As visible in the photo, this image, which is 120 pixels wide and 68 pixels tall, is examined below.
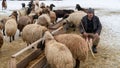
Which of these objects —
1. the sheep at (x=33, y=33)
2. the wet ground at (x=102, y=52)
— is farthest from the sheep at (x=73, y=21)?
the sheep at (x=33, y=33)

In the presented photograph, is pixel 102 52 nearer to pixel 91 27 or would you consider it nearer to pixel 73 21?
pixel 91 27

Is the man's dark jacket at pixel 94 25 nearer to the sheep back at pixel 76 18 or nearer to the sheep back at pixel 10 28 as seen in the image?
the sheep back at pixel 10 28

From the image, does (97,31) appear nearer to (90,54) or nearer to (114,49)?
(90,54)

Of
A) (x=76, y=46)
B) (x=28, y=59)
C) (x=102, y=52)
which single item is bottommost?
(x=102, y=52)

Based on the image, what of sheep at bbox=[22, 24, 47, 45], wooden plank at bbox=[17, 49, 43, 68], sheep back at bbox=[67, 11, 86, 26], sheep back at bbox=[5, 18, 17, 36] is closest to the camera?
wooden plank at bbox=[17, 49, 43, 68]

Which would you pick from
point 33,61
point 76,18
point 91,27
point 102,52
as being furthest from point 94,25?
point 76,18

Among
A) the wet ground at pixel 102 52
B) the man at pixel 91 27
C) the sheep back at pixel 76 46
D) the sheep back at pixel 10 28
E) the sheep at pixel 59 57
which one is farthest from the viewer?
the sheep back at pixel 10 28

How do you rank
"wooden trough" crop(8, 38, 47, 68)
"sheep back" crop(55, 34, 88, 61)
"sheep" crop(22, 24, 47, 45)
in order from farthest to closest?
"sheep" crop(22, 24, 47, 45)
"sheep back" crop(55, 34, 88, 61)
"wooden trough" crop(8, 38, 47, 68)

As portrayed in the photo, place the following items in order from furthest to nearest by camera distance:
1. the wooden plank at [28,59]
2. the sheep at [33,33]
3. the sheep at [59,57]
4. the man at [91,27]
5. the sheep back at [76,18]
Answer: the sheep back at [76,18] < the sheep at [33,33] < the man at [91,27] < the wooden plank at [28,59] < the sheep at [59,57]

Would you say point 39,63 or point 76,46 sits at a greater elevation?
point 76,46

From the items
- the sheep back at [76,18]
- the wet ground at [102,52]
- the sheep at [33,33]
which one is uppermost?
the sheep at [33,33]

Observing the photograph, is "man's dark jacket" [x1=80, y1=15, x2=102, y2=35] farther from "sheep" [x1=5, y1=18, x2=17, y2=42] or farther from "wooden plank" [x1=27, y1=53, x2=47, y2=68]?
"sheep" [x1=5, y1=18, x2=17, y2=42]

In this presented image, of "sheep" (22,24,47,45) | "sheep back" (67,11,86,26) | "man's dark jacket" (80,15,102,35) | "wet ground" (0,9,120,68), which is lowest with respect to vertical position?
"wet ground" (0,9,120,68)

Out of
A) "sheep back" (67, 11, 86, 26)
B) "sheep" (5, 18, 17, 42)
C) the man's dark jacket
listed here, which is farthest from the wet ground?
"sheep back" (67, 11, 86, 26)
